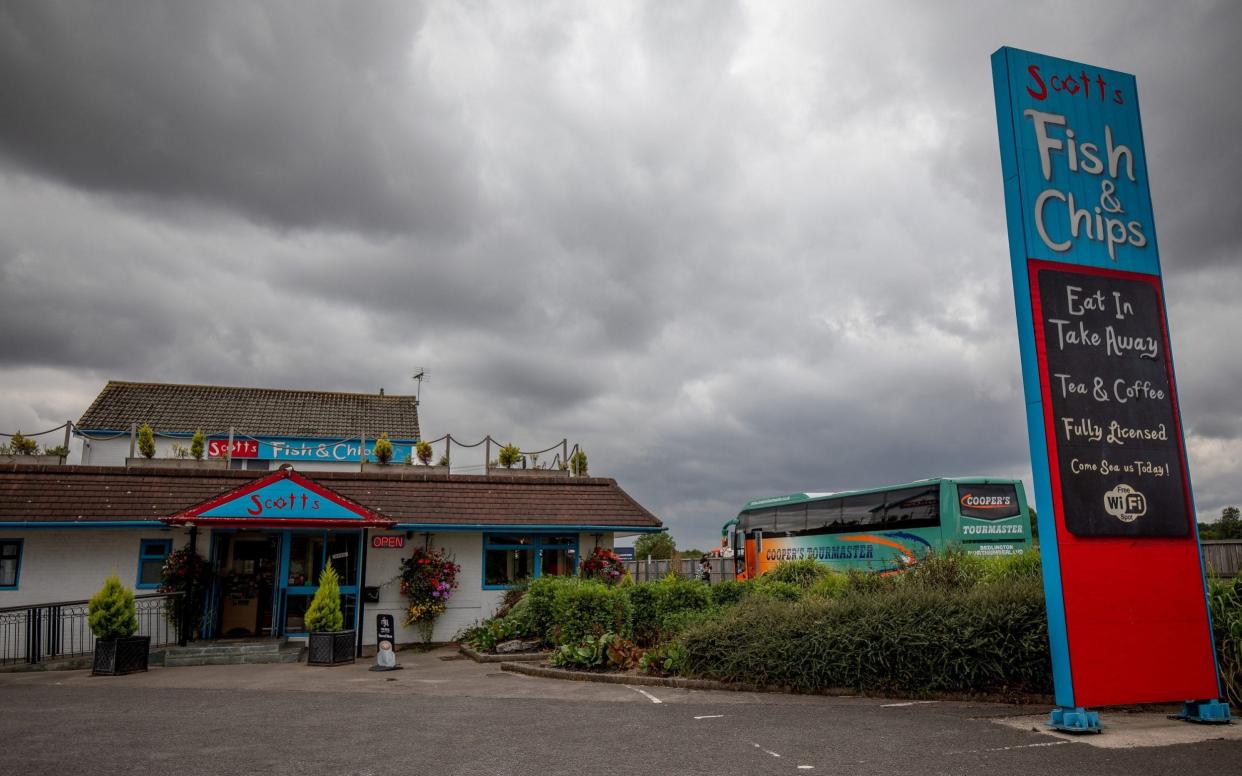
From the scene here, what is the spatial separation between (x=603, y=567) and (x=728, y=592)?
4899 millimetres

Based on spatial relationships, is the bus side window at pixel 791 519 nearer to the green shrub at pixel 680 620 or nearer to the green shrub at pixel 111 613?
the green shrub at pixel 680 620

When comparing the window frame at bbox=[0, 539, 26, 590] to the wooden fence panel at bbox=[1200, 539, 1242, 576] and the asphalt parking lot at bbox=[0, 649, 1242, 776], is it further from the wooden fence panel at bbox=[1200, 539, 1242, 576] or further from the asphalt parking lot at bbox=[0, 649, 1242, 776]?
the wooden fence panel at bbox=[1200, 539, 1242, 576]

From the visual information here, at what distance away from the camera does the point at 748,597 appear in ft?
45.6

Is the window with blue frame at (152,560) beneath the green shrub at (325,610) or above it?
above

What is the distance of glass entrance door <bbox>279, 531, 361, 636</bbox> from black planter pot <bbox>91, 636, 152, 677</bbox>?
3.36 meters

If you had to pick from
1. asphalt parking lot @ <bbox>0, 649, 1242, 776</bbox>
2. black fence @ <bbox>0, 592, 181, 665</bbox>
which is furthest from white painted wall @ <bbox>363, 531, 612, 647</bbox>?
asphalt parking lot @ <bbox>0, 649, 1242, 776</bbox>

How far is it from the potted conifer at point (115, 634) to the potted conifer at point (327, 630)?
9.11 feet

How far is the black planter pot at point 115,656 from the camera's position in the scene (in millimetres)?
13629

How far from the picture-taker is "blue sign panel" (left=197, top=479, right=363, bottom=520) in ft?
51.7

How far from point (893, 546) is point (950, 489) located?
2.41 m

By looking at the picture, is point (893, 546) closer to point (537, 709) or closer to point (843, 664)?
point (843, 664)

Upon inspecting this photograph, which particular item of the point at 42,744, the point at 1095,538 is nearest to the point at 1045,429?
the point at 1095,538

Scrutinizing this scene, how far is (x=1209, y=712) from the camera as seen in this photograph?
777cm

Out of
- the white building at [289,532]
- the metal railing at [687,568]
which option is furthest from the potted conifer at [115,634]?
the metal railing at [687,568]
